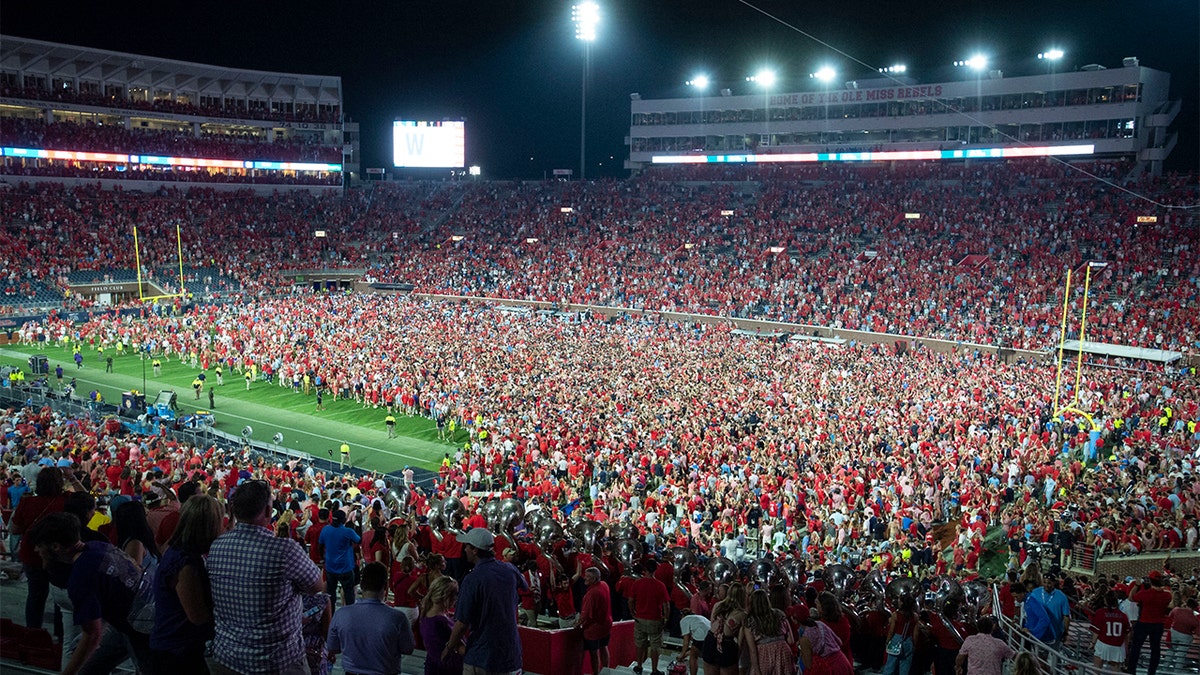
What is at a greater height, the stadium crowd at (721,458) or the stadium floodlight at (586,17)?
the stadium floodlight at (586,17)

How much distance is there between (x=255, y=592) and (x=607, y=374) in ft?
75.5

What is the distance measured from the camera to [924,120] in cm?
5353

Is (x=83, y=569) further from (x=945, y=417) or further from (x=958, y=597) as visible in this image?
(x=945, y=417)

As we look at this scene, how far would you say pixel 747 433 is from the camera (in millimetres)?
21219

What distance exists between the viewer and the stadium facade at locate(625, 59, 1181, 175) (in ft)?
154

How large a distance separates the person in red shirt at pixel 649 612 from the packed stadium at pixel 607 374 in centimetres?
2

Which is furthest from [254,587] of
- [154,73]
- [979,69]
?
[154,73]

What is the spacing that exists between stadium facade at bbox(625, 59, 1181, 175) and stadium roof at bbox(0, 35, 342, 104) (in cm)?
2380

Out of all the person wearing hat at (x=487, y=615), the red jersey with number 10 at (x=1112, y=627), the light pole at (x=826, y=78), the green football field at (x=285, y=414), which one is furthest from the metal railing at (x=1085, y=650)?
the light pole at (x=826, y=78)

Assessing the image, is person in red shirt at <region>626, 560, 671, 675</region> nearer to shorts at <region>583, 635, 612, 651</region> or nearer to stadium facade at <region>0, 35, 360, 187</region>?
shorts at <region>583, 635, 612, 651</region>

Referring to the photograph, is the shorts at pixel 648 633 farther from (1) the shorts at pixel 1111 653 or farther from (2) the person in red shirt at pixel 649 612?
(1) the shorts at pixel 1111 653

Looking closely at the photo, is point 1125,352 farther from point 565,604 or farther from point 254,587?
point 254,587

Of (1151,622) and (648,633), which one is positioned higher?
(648,633)

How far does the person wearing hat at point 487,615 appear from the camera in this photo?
4852mm
